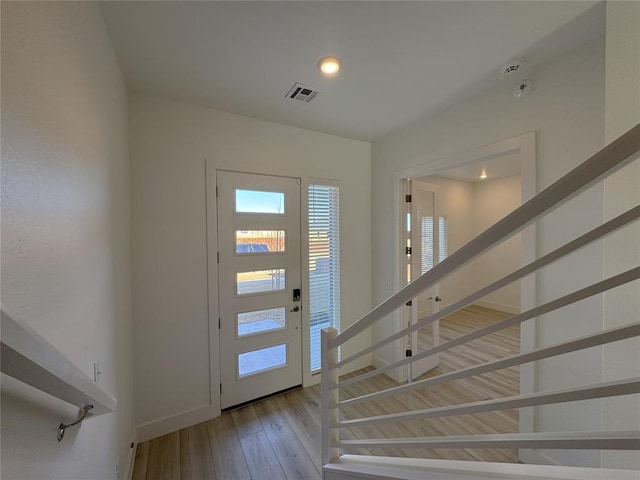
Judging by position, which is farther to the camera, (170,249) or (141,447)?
(170,249)

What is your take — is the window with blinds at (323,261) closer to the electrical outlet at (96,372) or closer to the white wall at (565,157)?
the white wall at (565,157)

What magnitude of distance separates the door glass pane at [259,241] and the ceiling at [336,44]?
45.4 inches

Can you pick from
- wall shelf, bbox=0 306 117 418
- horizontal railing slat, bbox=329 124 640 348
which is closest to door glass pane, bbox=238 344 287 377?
wall shelf, bbox=0 306 117 418

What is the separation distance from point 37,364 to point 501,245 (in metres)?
6.14

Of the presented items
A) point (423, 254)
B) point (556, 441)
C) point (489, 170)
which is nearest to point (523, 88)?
point (423, 254)

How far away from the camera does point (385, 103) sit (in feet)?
7.34

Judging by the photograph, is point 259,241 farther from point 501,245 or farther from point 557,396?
point 501,245

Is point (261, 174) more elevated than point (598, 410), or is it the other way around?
point (261, 174)

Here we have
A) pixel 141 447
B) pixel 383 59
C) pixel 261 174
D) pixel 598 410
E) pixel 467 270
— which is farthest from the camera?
pixel 467 270

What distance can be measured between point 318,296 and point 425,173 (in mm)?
1734

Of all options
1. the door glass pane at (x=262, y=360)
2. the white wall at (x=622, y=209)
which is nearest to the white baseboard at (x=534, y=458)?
the white wall at (x=622, y=209)

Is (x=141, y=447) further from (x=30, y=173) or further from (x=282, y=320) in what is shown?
(x=30, y=173)

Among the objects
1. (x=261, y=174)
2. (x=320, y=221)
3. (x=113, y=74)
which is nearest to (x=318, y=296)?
(x=320, y=221)

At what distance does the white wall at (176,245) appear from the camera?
203 cm
